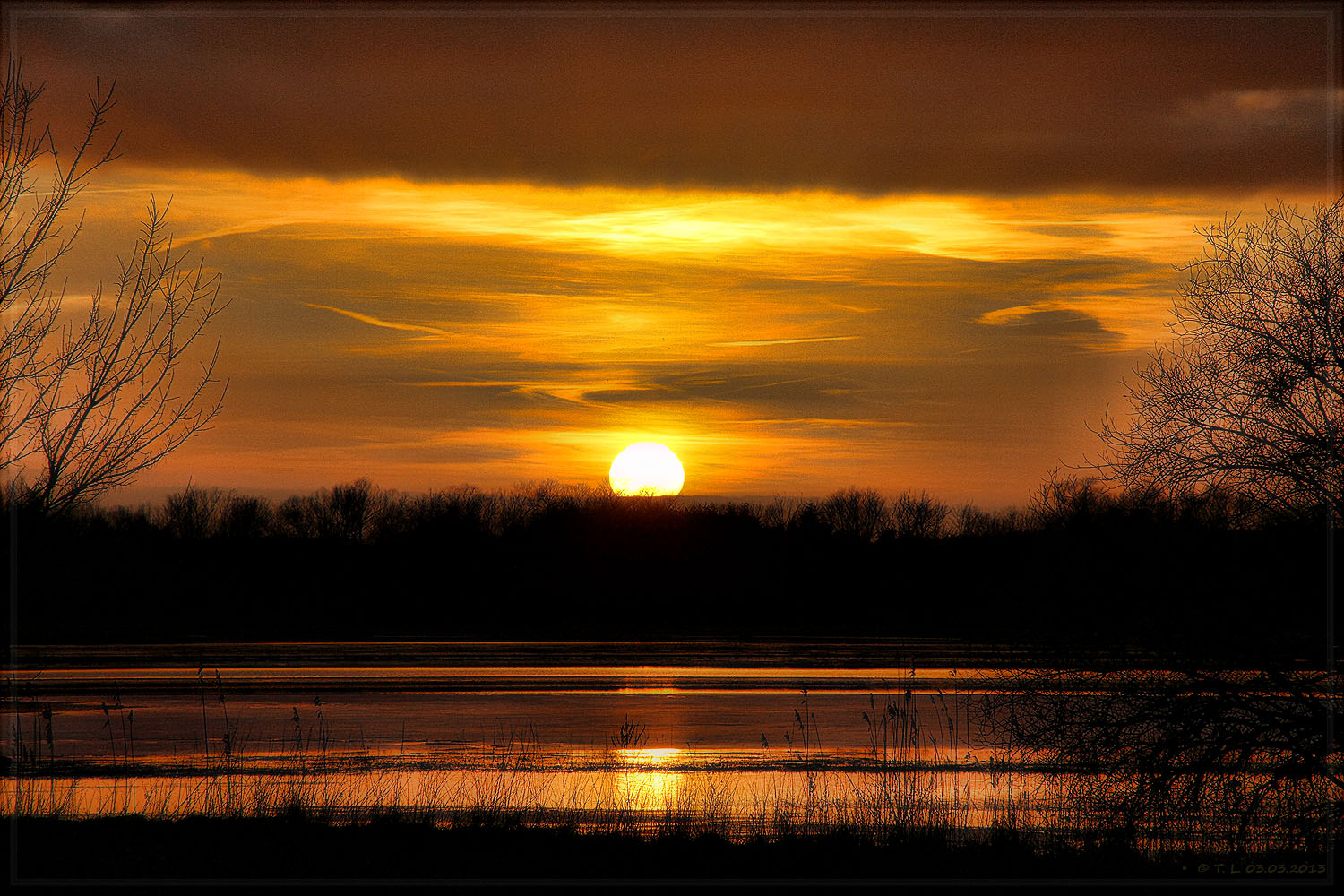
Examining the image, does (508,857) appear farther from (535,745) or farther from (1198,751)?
(1198,751)

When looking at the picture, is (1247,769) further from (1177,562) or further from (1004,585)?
(1004,585)

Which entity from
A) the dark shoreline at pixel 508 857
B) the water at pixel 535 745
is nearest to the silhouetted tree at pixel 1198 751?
the water at pixel 535 745

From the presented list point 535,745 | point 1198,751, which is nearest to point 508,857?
point 535,745

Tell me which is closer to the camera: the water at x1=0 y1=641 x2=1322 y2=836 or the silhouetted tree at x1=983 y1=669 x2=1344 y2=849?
the silhouetted tree at x1=983 y1=669 x2=1344 y2=849

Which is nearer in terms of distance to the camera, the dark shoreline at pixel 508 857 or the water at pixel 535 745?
the dark shoreline at pixel 508 857

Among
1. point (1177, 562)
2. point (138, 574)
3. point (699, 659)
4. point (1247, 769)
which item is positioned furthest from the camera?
point (138, 574)

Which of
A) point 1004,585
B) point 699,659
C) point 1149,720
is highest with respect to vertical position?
point 1004,585

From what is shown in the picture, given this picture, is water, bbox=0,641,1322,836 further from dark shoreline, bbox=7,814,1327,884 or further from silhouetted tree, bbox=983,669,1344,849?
dark shoreline, bbox=7,814,1327,884

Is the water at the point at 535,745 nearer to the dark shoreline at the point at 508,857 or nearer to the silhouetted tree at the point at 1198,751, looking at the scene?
the silhouetted tree at the point at 1198,751

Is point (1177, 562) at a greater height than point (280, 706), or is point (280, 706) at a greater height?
point (1177, 562)

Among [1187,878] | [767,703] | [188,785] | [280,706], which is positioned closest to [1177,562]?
[1187,878]

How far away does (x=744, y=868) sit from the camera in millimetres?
13602

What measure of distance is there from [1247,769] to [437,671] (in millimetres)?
29573

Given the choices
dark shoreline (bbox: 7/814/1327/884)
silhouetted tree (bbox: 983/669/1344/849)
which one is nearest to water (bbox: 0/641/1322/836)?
silhouetted tree (bbox: 983/669/1344/849)
